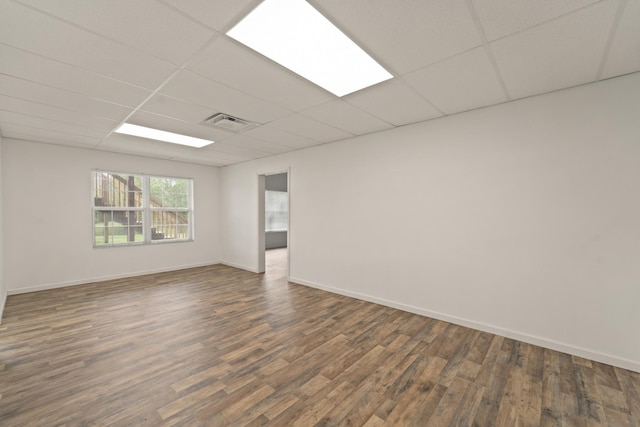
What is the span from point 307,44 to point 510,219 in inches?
105

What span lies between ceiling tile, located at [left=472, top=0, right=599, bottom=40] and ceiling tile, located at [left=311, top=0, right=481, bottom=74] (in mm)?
83

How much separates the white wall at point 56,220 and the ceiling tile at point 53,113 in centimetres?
180

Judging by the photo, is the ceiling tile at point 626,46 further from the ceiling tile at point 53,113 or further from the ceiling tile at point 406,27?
the ceiling tile at point 53,113

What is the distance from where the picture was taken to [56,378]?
2135 millimetres

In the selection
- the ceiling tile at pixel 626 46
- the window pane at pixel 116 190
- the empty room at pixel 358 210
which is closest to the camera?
the ceiling tile at pixel 626 46

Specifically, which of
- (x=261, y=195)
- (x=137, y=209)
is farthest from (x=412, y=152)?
(x=137, y=209)

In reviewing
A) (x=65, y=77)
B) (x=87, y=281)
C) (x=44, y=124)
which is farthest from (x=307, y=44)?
(x=87, y=281)

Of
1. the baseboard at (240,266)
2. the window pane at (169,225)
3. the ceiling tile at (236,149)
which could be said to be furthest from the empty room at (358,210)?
the window pane at (169,225)

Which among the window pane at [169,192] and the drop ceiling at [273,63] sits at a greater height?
the drop ceiling at [273,63]

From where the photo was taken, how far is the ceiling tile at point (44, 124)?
3.19m

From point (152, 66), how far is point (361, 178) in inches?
113

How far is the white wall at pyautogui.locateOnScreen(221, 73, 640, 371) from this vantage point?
92.7 inches

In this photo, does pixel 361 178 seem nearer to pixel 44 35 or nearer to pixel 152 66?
pixel 152 66

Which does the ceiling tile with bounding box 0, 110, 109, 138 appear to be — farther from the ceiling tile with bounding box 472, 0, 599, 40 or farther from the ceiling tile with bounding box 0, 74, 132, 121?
the ceiling tile with bounding box 472, 0, 599, 40
